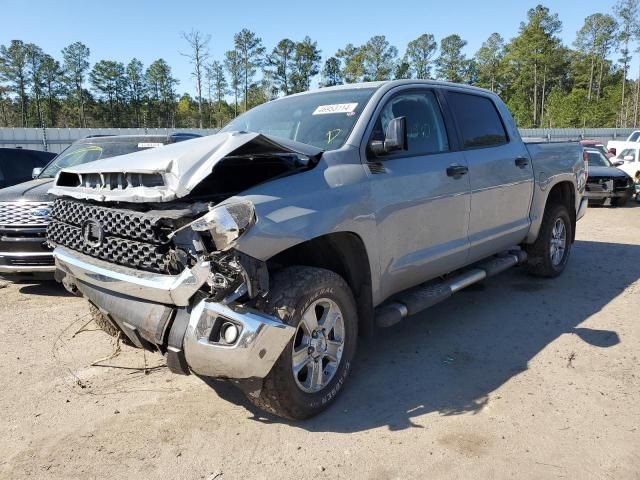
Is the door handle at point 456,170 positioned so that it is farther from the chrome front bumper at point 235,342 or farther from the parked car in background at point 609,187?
the parked car in background at point 609,187

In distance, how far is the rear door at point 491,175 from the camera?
449cm

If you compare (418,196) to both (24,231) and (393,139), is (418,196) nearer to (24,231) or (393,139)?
(393,139)

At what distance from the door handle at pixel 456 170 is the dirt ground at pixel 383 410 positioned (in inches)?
55.0

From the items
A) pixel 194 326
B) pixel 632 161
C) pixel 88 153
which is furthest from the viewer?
pixel 632 161

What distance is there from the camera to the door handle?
161 inches

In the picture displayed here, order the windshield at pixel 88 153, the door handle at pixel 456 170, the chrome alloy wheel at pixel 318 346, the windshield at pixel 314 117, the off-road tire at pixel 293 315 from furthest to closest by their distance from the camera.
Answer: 1. the windshield at pixel 88 153
2. the door handle at pixel 456 170
3. the windshield at pixel 314 117
4. the chrome alloy wheel at pixel 318 346
5. the off-road tire at pixel 293 315

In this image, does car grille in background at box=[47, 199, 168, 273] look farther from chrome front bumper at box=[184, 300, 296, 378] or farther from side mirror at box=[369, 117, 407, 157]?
side mirror at box=[369, 117, 407, 157]

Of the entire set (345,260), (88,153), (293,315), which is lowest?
(293,315)

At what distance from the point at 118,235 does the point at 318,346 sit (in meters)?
1.35

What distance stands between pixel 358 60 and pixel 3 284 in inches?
3154

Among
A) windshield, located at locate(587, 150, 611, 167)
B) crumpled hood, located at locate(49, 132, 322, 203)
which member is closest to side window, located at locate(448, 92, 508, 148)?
crumpled hood, located at locate(49, 132, 322, 203)

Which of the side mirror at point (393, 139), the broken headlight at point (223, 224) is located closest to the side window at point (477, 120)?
the side mirror at point (393, 139)

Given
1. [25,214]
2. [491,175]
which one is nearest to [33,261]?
[25,214]

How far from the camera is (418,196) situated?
12.3 ft
